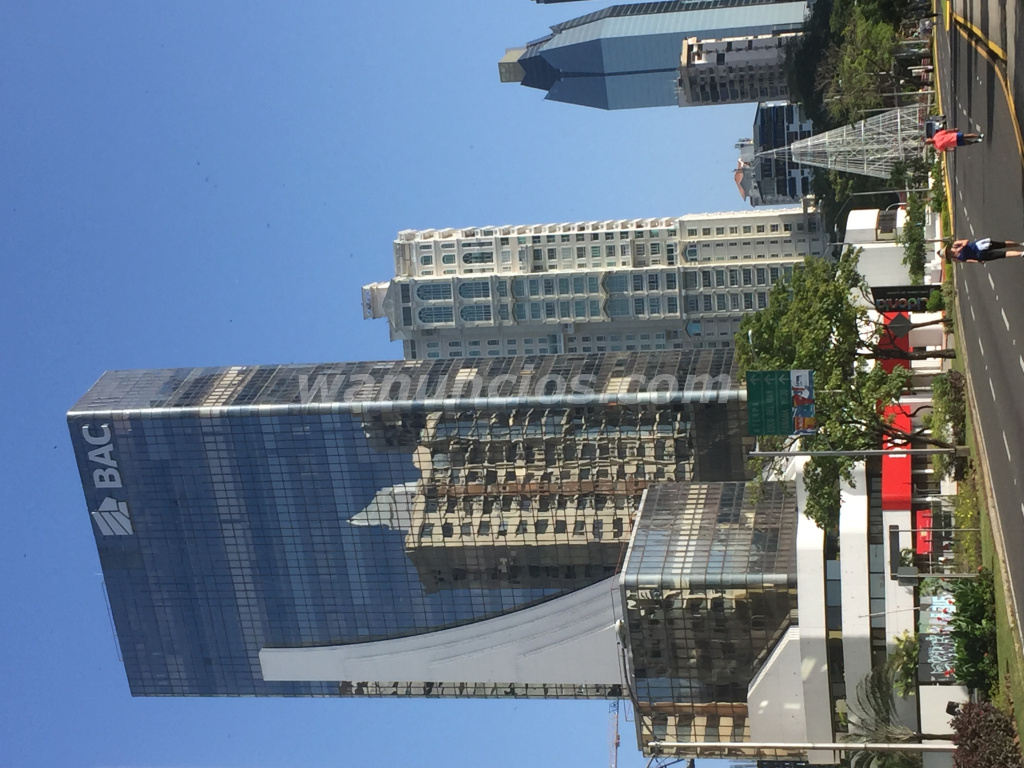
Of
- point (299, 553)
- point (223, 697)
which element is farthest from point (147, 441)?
point (223, 697)

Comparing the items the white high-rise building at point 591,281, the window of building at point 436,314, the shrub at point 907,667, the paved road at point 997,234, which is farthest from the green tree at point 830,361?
the window of building at point 436,314

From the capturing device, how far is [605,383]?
105 meters

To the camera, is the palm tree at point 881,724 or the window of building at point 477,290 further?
the window of building at point 477,290

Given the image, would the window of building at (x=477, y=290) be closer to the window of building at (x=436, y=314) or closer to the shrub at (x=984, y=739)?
the window of building at (x=436, y=314)

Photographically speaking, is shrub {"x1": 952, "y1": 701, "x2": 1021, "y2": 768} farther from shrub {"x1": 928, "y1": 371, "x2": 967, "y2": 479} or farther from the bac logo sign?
the bac logo sign

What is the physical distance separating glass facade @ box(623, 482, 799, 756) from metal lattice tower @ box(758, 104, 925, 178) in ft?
69.2

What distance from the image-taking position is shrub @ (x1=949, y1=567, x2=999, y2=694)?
144 feet

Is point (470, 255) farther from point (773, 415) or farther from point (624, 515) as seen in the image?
point (773, 415)

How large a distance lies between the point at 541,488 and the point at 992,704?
66166 millimetres

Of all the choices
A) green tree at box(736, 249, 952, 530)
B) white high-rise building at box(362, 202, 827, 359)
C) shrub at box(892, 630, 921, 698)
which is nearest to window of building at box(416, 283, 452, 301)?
white high-rise building at box(362, 202, 827, 359)

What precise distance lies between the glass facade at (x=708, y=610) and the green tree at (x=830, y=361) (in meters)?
13.8

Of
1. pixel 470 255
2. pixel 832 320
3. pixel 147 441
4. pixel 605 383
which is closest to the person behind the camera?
pixel 832 320

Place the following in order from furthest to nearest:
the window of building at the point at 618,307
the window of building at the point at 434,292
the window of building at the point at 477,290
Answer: the window of building at the point at 434,292 → the window of building at the point at 477,290 → the window of building at the point at 618,307

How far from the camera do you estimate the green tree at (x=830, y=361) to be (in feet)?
188
